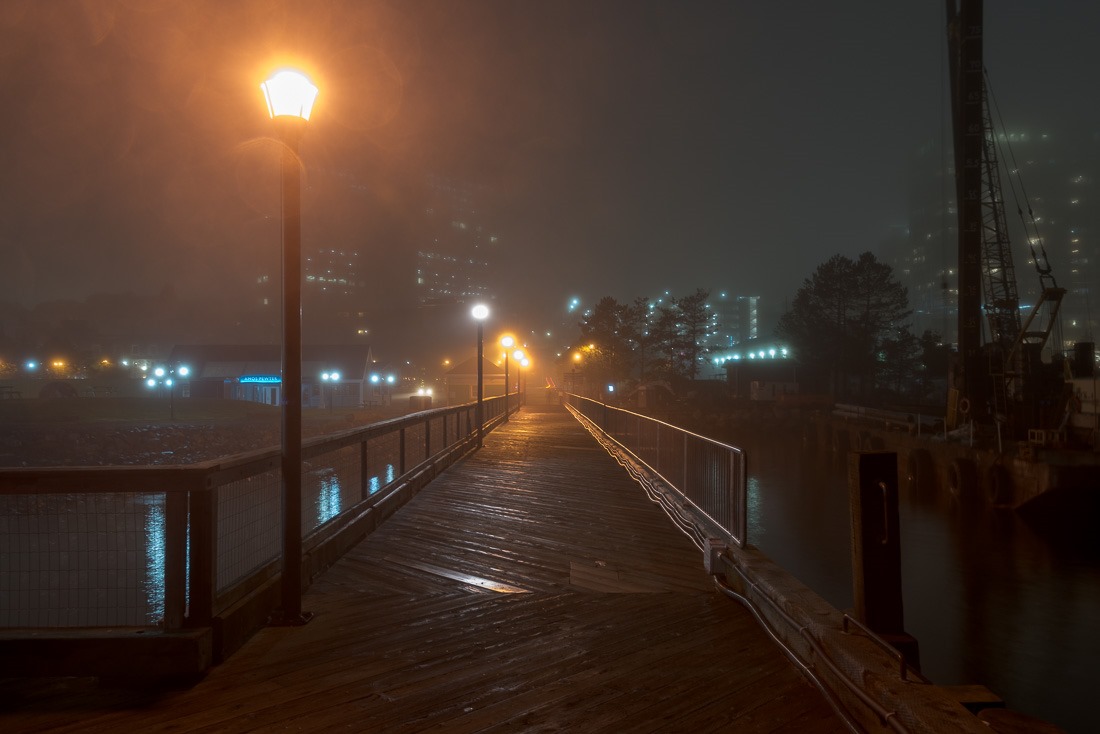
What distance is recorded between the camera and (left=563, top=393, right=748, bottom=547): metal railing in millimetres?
6246

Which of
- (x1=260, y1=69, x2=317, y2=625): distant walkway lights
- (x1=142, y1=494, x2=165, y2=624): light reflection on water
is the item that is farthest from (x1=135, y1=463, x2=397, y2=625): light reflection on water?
(x1=260, y1=69, x2=317, y2=625): distant walkway lights

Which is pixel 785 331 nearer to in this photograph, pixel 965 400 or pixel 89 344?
pixel 965 400

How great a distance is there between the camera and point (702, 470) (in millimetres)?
8367

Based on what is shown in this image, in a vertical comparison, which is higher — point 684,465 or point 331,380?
point 331,380

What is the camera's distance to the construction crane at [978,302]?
3419 cm

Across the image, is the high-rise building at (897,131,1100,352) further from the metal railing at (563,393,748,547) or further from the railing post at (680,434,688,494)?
the railing post at (680,434,688,494)

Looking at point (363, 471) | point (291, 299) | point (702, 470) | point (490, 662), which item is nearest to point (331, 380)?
point (363, 471)

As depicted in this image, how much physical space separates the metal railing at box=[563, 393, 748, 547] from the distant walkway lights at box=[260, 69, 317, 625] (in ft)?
11.8

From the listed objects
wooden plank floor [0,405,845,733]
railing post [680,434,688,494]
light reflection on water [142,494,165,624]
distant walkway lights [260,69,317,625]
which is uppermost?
distant walkway lights [260,69,317,625]

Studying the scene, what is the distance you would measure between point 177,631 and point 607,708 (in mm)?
2391

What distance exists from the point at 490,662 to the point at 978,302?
130ft

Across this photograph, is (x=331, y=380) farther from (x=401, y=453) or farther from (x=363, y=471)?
(x=363, y=471)

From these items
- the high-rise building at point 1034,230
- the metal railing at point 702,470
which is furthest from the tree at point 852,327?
the high-rise building at point 1034,230

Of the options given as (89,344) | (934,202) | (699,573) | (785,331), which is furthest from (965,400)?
(934,202)
